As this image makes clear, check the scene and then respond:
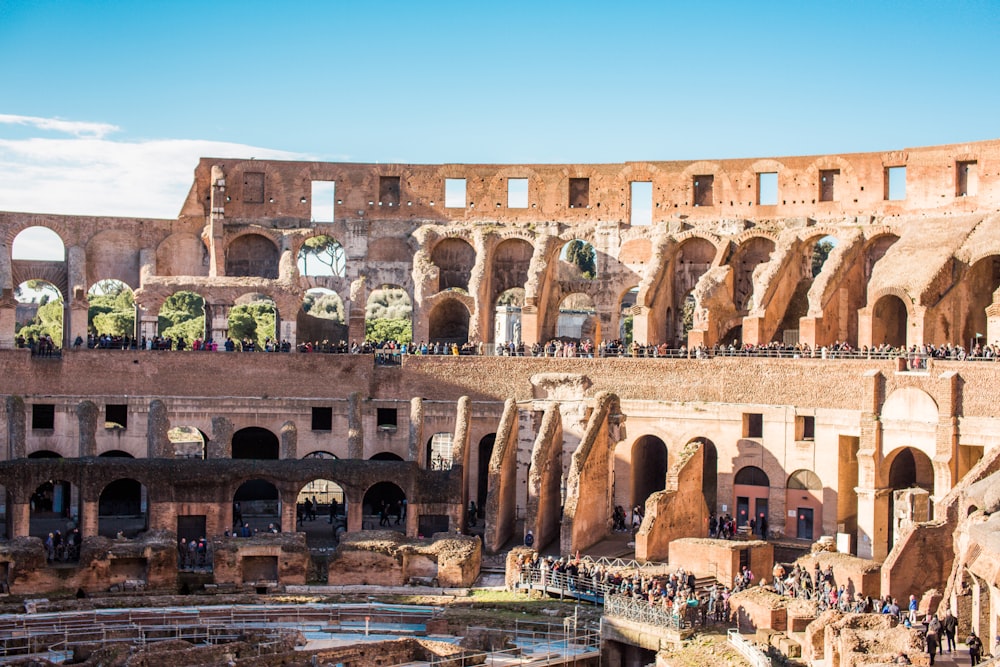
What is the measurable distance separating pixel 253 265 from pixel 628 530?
59.2ft

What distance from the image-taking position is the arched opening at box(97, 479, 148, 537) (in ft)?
134

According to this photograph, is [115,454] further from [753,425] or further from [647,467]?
[753,425]

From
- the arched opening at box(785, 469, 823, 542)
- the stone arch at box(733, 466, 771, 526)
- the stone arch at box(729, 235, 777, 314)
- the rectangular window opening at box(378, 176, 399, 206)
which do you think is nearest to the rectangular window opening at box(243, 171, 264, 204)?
the rectangular window opening at box(378, 176, 399, 206)

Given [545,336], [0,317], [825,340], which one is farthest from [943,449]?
[0,317]

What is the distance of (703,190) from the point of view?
49.7 m

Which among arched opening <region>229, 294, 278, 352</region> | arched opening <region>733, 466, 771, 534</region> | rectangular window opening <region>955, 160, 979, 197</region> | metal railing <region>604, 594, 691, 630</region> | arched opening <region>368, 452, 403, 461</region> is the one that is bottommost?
metal railing <region>604, 594, 691, 630</region>

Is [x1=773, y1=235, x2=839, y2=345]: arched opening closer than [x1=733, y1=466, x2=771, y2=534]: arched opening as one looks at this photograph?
No

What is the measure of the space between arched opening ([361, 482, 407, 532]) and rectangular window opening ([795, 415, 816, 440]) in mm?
11709

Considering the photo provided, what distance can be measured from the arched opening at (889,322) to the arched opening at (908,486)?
372 cm

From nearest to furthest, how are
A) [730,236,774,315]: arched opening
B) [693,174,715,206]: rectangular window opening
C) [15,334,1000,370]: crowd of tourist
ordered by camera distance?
[15,334,1000,370]: crowd of tourist < [730,236,774,315]: arched opening < [693,174,715,206]: rectangular window opening

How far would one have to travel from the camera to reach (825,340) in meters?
43.8

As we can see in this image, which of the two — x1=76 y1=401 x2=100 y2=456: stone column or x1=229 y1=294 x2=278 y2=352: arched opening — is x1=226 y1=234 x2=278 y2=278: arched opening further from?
x1=229 y1=294 x2=278 y2=352: arched opening

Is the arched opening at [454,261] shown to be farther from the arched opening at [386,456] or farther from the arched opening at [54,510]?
the arched opening at [54,510]

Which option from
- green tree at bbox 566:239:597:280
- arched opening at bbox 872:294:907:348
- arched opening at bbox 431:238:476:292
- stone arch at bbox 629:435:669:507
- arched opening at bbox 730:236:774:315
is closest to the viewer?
stone arch at bbox 629:435:669:507
